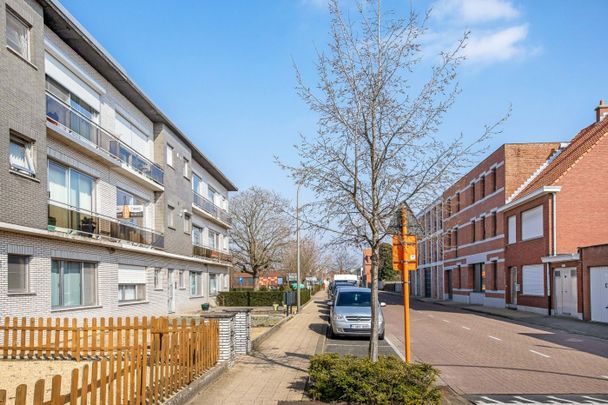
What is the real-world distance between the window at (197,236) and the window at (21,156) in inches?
889

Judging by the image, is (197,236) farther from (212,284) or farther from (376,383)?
(376,383)

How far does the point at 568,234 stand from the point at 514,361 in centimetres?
1824

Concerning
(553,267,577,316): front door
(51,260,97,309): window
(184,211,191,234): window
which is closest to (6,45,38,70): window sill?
(51,260,97,309): window

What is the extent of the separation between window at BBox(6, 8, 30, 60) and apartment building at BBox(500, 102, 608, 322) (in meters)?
22.1

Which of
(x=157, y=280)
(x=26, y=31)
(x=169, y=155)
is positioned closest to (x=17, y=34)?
(x=26, y=31)

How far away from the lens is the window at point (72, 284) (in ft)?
57.1

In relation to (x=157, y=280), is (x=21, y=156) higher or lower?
higher

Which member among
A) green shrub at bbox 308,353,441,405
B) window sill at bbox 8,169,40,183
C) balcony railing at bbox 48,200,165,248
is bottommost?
green shrub at bbox 308,353,441,405

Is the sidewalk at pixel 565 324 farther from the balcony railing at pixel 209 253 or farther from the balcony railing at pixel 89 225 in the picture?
the balcony railing at pixel 209 253

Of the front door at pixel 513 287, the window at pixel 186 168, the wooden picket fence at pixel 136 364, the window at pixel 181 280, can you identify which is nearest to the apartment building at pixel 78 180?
the window at pixel 181 280

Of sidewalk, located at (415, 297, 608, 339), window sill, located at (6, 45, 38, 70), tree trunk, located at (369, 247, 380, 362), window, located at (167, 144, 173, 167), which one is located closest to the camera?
tree trunk, located at (369, 247, 380, 362)

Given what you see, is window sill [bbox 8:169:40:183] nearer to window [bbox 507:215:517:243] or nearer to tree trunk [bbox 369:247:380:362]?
tree trunk [bbox 369:247:380:362]

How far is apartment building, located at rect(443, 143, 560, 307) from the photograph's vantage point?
36.0 metres

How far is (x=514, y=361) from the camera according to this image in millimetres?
13086
